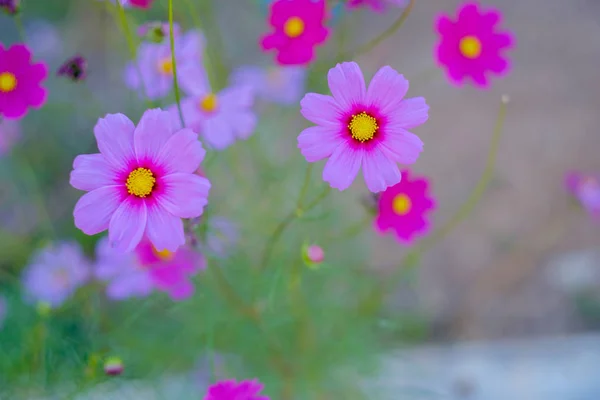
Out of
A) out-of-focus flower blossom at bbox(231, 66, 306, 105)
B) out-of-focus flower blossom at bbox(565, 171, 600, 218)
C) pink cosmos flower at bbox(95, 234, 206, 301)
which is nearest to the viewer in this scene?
pink cosmos flower at bbox(95, 234, 206, 301)

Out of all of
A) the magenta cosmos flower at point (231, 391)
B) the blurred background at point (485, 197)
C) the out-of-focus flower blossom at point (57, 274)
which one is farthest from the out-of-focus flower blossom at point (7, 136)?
the magenta cosmos flower at point (231, 391)

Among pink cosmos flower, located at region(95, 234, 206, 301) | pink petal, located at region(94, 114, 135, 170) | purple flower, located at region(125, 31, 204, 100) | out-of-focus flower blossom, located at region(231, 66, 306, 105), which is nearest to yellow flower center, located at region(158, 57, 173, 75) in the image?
purple flower, located at region(125, 31, 204, 100)

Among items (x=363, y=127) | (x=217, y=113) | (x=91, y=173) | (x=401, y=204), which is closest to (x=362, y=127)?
(x=363, y=127)

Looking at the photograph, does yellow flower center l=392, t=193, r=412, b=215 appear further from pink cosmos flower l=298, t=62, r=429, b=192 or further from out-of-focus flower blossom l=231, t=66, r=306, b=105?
out-of-focus flower blossom l=231, t=66, r=306, b=105

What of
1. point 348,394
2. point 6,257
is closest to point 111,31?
point 6,257

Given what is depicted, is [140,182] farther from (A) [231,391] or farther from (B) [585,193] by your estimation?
(B) [585,193]
